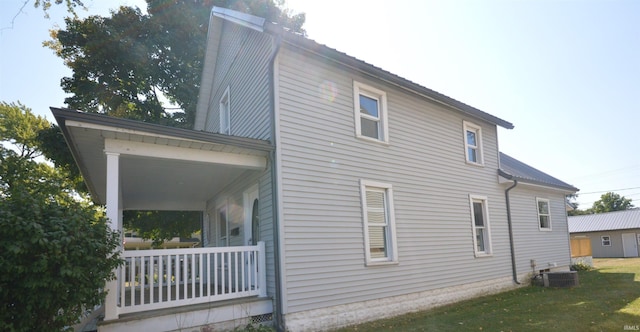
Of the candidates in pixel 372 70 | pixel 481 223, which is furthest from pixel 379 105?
pixel 481 223

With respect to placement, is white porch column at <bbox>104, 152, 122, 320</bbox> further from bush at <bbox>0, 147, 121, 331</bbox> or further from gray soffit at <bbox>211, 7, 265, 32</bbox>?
gray soffit at <bbox>211, 7, 265, 32</bbox>

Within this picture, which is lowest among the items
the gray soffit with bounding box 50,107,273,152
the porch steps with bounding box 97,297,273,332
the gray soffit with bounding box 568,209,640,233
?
the porch steps with bounding box 97,297,273,332

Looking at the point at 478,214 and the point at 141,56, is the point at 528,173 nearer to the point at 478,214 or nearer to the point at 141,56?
the point at 478,214

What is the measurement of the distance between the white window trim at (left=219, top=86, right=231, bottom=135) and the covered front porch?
234 centimetres

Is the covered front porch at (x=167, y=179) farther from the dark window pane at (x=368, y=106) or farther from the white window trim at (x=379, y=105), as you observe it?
the dark window pane at (x=368, y=106)

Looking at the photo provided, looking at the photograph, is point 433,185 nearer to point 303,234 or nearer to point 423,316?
point 423,316

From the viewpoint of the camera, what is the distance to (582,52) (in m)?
11.4

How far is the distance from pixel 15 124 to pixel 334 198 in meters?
29.2

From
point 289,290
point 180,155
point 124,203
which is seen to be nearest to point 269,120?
point 180,155

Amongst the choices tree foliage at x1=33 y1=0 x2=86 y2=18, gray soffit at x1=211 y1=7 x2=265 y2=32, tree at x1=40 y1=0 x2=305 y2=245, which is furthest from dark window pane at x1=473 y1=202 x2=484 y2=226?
tree at x1=40 y1=0 x2=305 y2=245

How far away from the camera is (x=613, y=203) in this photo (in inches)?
2452

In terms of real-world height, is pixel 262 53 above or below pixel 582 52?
below

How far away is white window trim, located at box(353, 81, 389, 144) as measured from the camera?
8312 mm

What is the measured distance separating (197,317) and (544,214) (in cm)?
1326
